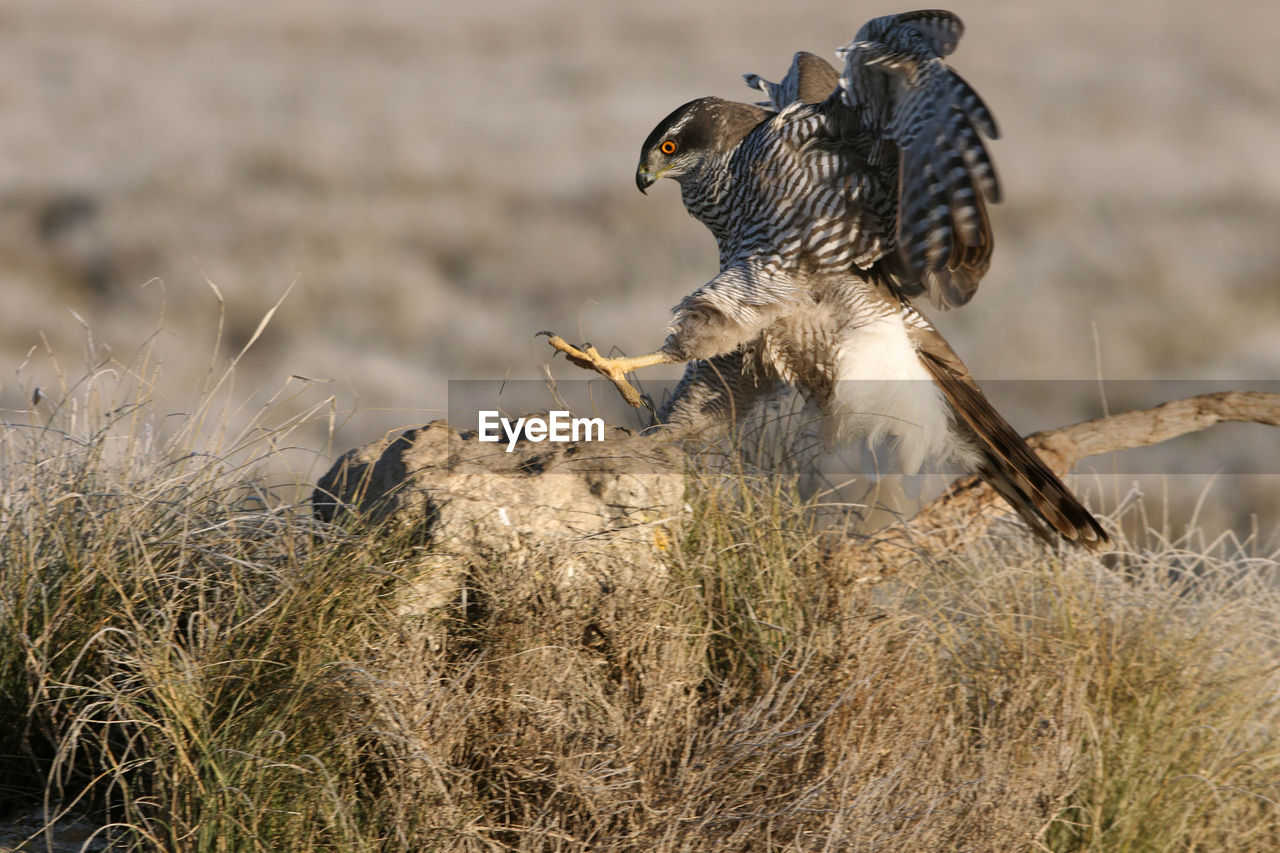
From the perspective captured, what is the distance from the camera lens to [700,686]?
209 cm

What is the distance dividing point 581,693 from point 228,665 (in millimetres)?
628

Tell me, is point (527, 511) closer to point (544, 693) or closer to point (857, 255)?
point (544, 693)

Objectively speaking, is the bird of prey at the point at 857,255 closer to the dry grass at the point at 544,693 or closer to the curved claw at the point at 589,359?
the curved claw at the point at 589,359

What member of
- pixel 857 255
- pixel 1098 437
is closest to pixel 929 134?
pixel 857 255

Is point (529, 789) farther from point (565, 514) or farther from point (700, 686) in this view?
point (565, 514)

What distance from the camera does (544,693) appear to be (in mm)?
1856

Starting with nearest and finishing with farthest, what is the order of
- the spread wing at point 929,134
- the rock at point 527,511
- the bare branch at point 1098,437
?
the rock at point 527,511, the spread wing at point 929,134, the bare branch at point 1098,437

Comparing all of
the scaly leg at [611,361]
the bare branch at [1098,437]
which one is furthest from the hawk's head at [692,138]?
the bare branch at [1098,437]

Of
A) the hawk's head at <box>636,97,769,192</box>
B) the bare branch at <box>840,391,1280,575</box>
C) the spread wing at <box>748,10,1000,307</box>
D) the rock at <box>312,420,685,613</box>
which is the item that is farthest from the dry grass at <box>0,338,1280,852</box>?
the hawk's head at <box>636,97,769,192</box>

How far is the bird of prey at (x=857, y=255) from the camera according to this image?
8.18ft

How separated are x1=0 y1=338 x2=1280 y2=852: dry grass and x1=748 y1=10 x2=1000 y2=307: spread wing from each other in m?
0.77

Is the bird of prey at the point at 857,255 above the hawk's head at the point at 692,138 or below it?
below

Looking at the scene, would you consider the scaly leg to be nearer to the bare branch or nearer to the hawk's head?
the hawk's head

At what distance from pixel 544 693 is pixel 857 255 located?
1.64 meters
